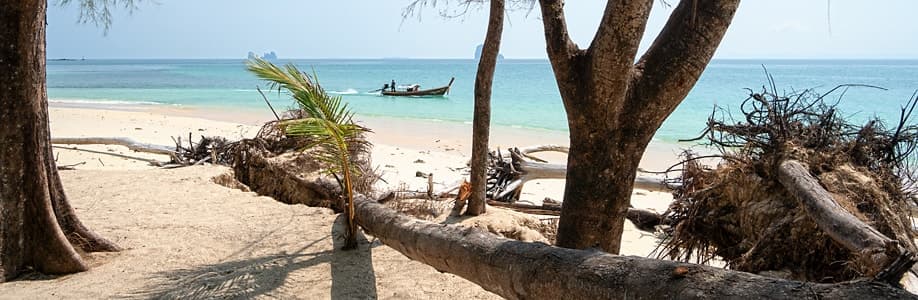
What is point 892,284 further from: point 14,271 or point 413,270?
point 14,271

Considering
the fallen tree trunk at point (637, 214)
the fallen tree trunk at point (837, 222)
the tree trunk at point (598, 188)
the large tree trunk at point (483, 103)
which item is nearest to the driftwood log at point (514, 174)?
the fallen tree trunk at point (637, 214)

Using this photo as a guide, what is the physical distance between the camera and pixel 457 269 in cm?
325

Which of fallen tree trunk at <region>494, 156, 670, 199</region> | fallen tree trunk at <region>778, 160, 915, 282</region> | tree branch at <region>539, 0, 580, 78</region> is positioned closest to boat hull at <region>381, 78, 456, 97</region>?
fallen tree trunk at <region>494, 156, 670, 199</region>

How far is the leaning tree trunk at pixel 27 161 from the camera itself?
11.8 ft

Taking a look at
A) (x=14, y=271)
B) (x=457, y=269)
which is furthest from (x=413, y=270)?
(x=14, y=271)

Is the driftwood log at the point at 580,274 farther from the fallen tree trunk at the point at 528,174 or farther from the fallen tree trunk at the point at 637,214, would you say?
the fallen tree trunk at the point at 528,174

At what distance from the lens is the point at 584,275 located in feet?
7.55

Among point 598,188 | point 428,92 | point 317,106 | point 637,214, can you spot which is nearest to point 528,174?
point 637,214

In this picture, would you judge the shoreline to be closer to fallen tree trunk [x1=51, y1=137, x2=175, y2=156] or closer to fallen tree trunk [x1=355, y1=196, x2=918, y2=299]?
fallen tree trunk [x1=51, y1=137, x2=175, y2=156]

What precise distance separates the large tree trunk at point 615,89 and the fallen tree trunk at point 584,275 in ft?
1.74

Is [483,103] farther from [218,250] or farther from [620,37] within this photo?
[620,37]

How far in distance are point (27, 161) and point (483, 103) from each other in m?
3.80

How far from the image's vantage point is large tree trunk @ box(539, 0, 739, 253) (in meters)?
2.76

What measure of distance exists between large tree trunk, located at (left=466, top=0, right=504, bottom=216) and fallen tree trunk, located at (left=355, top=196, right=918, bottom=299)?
2.38 metres
